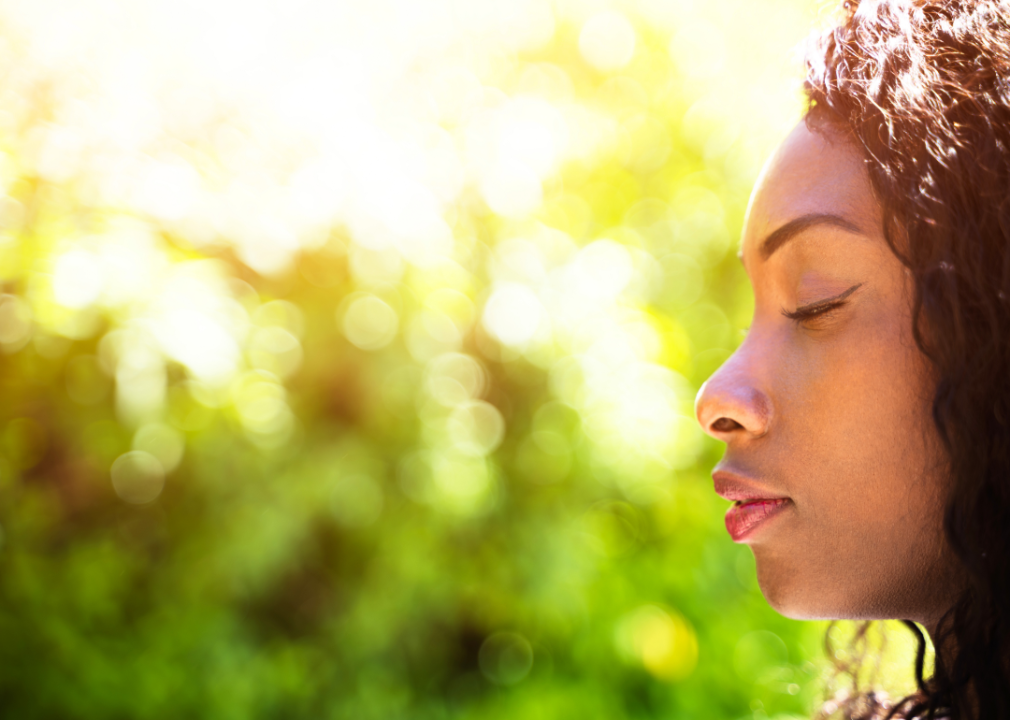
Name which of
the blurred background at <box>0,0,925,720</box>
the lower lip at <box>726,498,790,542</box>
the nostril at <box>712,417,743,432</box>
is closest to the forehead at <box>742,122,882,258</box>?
the nostril at <box>712,417,743,432</box>

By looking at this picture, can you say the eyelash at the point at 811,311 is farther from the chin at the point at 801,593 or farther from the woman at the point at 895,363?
the chin at the point at 801,593

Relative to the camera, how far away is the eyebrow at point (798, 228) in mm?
1012

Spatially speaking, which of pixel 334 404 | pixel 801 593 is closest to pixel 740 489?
pixel 801 593

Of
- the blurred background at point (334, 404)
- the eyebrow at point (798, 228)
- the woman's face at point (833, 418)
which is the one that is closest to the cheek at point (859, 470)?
the woman's face at point (833, 418)

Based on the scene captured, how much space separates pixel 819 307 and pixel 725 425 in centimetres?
21

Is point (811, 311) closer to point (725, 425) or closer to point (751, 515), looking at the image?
point (725, 425)

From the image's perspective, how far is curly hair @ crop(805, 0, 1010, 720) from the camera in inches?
37.0

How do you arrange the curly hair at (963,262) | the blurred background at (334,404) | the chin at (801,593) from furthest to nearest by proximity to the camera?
the blurred background at (334,404) → the chin at (801,593) → the curly hair at (963,262)

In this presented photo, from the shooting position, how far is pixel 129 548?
→ 2908mm

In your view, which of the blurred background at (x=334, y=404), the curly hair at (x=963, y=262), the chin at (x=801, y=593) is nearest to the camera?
the curly hair at (x=963, y=262)

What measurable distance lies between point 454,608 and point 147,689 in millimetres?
1128

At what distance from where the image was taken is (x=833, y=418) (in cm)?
101

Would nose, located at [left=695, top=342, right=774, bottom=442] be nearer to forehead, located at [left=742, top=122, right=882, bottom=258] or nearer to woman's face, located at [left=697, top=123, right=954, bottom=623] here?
woman's face, located at [left=697, top=123, right=954, bottom=623]

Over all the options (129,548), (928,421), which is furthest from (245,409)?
(928,421)
